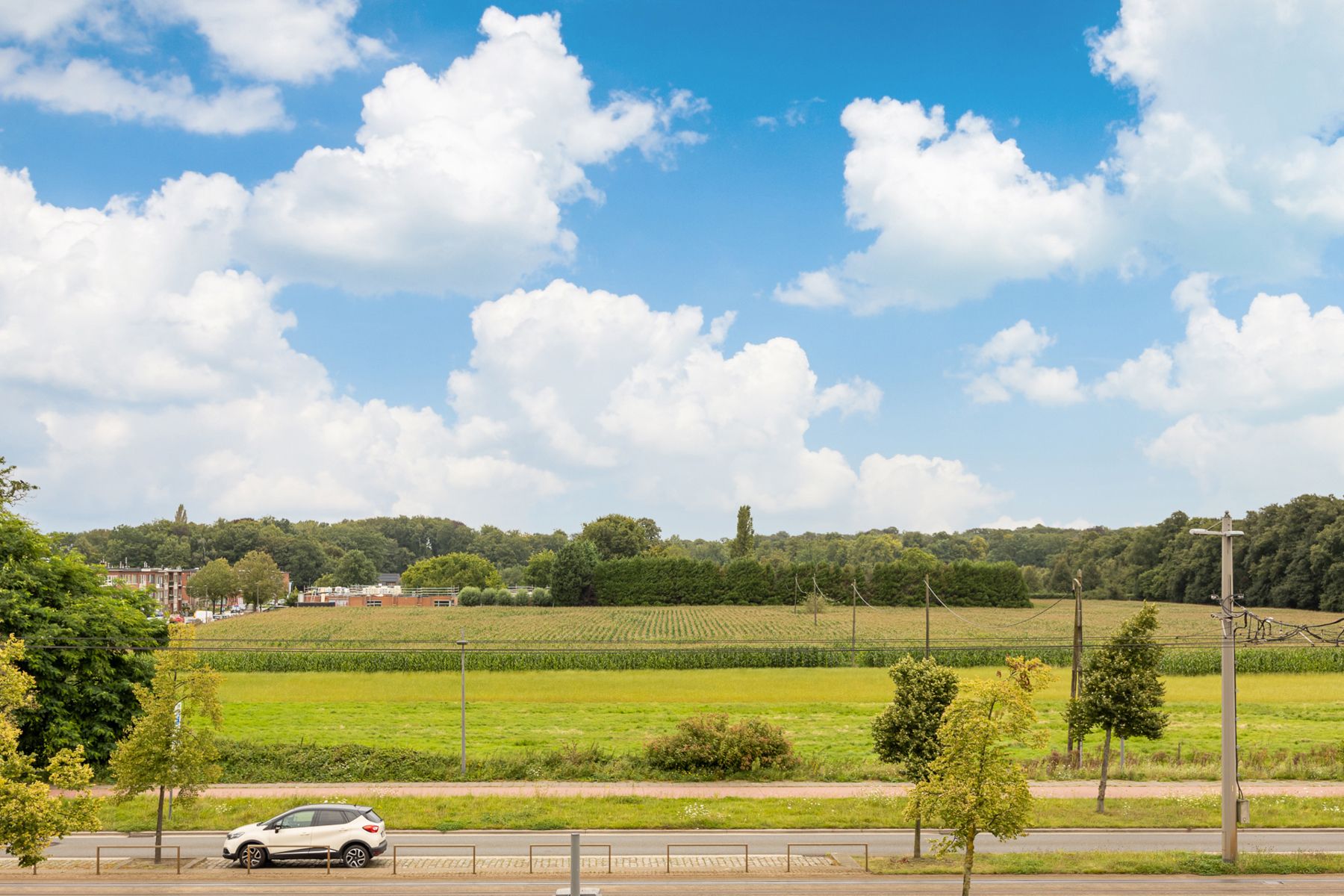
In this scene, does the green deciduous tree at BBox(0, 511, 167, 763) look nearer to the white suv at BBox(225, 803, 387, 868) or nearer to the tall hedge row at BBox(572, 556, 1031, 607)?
the white suv at BBox(225, 803, 387, 868)

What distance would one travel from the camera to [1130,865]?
25516 mm

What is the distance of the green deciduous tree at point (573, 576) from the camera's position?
14600 cm

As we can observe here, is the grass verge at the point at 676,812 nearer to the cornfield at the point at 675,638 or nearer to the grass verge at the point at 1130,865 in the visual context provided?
the grass verge at the point at 1130,865

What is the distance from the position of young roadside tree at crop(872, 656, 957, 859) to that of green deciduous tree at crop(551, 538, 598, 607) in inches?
4668

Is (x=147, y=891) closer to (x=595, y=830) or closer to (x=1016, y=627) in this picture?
(x=595, y=830)

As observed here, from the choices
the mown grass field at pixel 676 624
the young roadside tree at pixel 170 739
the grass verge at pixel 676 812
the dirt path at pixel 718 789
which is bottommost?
the mown grass field at pixel 676 624

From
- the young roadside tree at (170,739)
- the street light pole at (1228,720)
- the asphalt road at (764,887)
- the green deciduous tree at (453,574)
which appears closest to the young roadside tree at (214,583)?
the green deciduous tree at (453,574)

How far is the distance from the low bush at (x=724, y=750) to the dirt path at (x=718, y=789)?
0.89 m

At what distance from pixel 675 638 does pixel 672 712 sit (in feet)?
150

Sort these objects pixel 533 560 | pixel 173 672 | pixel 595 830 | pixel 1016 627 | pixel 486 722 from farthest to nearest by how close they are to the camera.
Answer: pixel 533 560
pixel 1016 627
pixel 486 722
pixel 595 830
pixel 173 672

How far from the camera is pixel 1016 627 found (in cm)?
11169

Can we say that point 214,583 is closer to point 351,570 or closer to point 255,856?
point 351,570

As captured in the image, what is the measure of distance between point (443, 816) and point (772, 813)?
10.4m

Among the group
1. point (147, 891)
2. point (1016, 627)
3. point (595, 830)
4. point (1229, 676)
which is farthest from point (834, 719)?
point (1016, 627)
